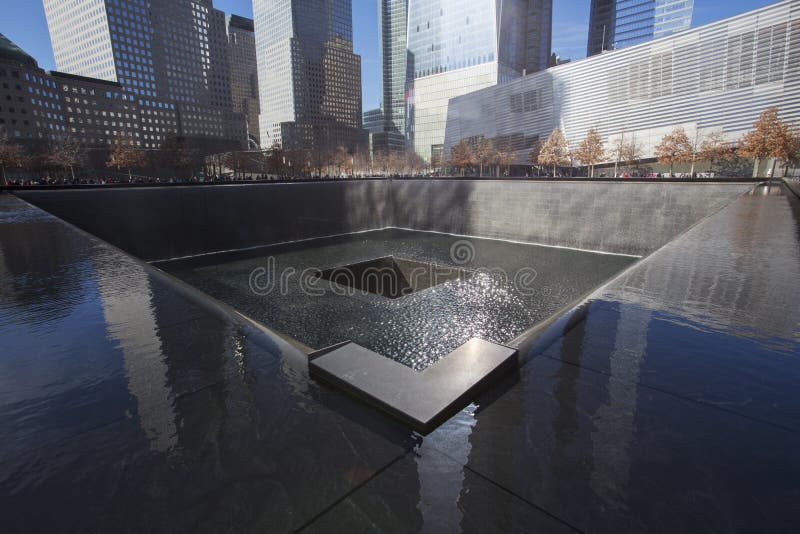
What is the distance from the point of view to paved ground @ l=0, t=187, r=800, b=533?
1.30m

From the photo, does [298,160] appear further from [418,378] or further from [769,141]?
[418,378]

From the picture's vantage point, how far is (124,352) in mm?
2521

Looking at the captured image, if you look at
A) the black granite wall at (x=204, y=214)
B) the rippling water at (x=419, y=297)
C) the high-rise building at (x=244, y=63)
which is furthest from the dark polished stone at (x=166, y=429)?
the high-rise building at (x=244, y=63)

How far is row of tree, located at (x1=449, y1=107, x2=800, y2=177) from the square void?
37.2m

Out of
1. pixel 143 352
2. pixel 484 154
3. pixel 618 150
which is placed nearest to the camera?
pixel 143 352

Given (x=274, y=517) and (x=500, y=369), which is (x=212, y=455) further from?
(x=500, y=369)

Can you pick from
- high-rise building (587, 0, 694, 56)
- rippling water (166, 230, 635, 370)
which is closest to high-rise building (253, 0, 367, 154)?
high-rise building (587, 0, 694, 56)

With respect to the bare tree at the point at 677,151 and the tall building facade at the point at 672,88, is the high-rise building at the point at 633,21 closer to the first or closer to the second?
the tall building facade at the point at 672,88

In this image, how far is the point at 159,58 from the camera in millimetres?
86375

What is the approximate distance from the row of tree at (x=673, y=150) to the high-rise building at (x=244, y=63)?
91.7m

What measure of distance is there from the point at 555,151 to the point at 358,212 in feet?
132

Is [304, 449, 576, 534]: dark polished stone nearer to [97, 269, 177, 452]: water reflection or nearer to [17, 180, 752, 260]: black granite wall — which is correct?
[97, 269, 177, 452]: water reflection

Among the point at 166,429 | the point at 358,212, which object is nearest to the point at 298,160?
the point at 358,212

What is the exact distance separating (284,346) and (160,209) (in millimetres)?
15140
